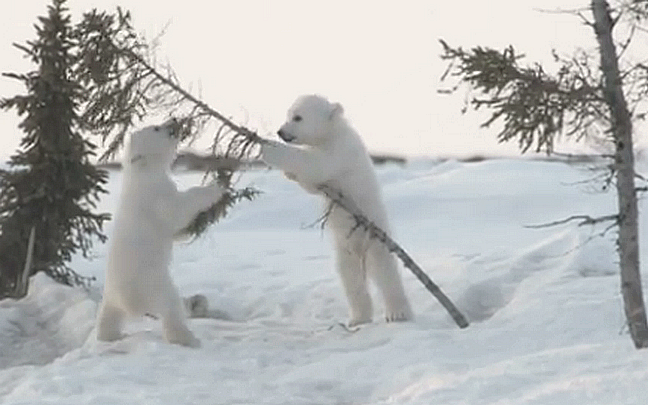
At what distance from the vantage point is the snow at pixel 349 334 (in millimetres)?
7531

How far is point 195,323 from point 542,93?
13.4 ft

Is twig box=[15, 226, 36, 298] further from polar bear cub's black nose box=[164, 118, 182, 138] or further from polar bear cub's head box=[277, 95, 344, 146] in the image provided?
polar bear cub's head box=[277, 95, 344, 146]

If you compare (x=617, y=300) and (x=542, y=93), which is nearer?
(x=542, y=93)

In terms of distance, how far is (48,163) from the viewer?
12.9 metres

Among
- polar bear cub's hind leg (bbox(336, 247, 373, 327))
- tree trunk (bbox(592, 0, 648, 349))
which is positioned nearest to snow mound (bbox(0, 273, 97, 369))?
polar bear cub's hind leg (bbox(336, 247, 373, 327))

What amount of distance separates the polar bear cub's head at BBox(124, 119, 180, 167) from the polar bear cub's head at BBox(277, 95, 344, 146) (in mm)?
873

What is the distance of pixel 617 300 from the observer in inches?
405

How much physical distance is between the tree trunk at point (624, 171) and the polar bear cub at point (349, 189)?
108 inches

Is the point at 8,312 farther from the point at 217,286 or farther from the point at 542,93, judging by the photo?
the point at 542,93

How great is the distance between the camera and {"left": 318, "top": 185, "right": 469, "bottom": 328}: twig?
10273 mm

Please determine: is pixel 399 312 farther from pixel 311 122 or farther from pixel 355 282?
pixel 311 122

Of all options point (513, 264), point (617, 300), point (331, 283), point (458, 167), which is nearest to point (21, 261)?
point (331, 283)

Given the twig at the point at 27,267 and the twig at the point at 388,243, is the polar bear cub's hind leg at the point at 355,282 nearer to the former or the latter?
the twig at the point at 388,243

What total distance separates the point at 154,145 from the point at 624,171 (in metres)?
3.71
